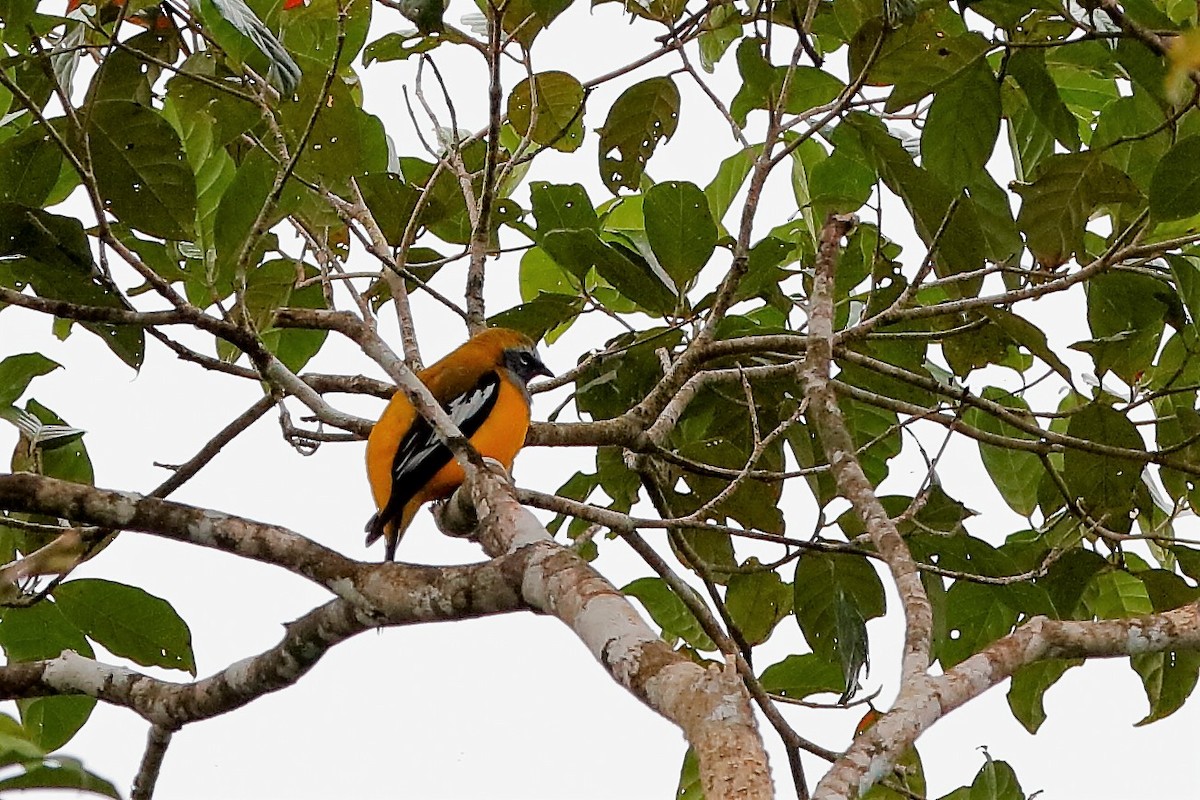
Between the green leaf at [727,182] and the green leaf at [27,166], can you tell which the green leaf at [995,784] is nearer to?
the green leaf at [727,182]

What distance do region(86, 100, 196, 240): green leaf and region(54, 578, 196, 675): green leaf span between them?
0.92 meters

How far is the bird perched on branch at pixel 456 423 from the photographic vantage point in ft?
13.8

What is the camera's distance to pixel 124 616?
337 cm

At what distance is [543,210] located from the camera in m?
4.01

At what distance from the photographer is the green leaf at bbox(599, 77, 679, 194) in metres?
4.03

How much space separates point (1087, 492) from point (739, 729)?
2.22 metres

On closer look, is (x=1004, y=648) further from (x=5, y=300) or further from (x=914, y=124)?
(x=914, y=124)

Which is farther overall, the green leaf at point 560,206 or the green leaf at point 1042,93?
the green leaf at point 560,206

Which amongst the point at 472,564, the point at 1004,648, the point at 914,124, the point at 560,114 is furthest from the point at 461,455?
the point at 914,124

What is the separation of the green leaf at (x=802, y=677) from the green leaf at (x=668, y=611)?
0.76ft

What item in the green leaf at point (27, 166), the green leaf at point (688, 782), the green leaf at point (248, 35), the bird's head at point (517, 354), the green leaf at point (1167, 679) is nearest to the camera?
the green leaf at point (248, 35)

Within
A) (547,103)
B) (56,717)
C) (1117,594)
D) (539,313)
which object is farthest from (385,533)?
(1117,594)


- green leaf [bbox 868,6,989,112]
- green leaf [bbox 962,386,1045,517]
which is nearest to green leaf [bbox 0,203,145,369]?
green leaf [bbox 868,6,989,112]

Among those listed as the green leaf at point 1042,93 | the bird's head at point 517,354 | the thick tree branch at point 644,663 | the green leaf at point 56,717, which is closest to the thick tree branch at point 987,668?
the thick tree branch at point 644,663
